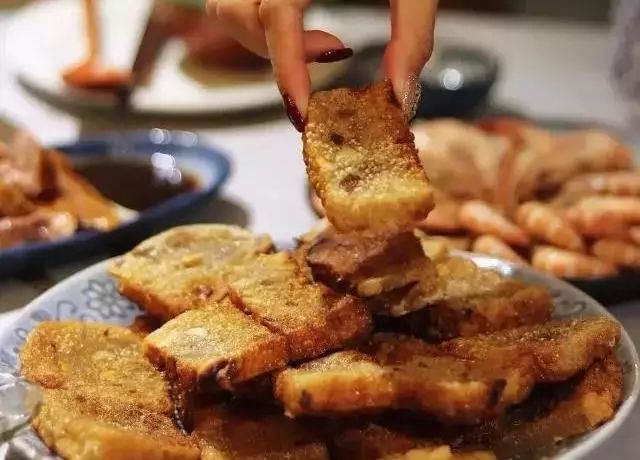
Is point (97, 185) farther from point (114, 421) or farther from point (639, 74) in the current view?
point (639, 74)

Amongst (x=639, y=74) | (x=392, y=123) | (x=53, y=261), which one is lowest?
(x=53, y=261)

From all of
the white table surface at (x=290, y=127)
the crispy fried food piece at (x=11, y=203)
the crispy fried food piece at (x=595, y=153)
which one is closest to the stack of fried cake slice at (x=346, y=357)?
the white table surface at (x=290, y=127)

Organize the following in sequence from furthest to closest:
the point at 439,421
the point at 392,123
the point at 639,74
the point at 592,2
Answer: the point at 592,2, the point at 639,74, the point at 392,123, the point at 439,421

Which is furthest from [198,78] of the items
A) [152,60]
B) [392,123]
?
[392,123]

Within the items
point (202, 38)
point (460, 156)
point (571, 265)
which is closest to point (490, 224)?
point (571, 265)

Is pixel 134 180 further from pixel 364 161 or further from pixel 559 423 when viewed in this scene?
pixel 559 423
